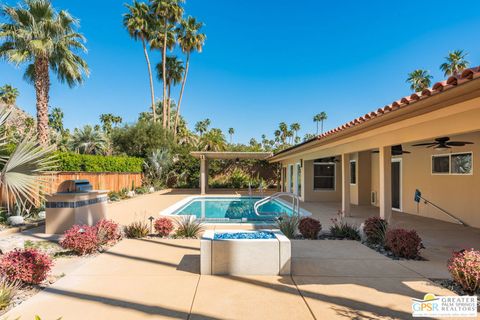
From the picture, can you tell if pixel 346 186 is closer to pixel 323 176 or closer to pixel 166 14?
pixel 323 176

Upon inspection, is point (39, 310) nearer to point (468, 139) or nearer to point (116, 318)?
point (116, 318)

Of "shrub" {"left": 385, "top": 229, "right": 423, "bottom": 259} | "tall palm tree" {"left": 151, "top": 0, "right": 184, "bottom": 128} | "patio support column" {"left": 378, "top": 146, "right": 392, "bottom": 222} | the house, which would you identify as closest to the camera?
the house

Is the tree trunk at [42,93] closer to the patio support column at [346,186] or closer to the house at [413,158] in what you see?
the house at [413,158]

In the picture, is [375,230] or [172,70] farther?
[172,70]

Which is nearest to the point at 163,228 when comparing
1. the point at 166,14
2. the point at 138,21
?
the point at 138,21

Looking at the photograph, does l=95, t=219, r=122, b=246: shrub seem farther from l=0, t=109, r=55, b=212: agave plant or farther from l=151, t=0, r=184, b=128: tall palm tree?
l=151, t=0, r=184, b=128: tall palm tree

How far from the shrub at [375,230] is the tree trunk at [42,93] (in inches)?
583

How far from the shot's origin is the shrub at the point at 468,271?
437 cm

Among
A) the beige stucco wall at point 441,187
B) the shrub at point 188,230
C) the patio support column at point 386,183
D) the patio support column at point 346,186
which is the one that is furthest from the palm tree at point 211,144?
the patio support column at point 386,183

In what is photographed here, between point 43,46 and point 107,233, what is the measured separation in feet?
36.1

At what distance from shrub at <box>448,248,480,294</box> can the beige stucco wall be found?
6115 mm

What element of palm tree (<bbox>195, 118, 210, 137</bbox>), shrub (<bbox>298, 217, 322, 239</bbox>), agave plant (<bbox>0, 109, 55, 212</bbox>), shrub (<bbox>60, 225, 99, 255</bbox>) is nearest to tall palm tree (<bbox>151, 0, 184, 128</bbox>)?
agave plant (<bbox>0, 109, 55, 212</bbox>)

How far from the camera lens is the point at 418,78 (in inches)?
1284

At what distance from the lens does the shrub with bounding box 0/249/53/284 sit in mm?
4465
